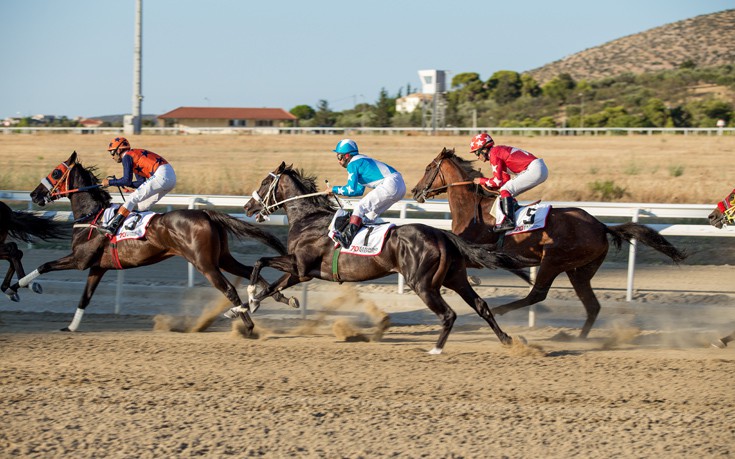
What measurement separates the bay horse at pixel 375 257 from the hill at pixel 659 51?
9954cm

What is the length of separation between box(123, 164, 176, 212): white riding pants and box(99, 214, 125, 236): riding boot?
122 millimetres

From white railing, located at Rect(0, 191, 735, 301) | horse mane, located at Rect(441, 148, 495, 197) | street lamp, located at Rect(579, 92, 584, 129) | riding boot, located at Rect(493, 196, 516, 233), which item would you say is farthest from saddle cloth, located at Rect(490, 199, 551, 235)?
street lamp, located at Rect(579, 92, 584, 129)

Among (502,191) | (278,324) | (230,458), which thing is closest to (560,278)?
(502,191)

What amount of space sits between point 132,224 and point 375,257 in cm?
232

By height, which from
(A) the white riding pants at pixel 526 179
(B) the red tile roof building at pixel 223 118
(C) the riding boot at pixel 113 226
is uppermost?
(B) the red tile roof building at pixel 223 118

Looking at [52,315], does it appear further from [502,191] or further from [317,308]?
[502,191]

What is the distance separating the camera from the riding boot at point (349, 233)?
7.19 metres

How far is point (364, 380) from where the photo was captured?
5.93m

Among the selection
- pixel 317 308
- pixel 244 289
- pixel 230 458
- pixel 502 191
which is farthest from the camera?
pixel 244 289

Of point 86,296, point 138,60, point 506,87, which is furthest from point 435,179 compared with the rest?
point 506,87

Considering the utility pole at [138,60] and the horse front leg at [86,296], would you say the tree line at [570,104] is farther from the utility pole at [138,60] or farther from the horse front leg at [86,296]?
the horse front leg at [86,296]

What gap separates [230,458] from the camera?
4395 millimetres

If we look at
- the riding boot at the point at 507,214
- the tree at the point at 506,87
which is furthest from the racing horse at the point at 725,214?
the tree at the point at 506,87

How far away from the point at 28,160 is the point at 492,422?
85.7 feet
